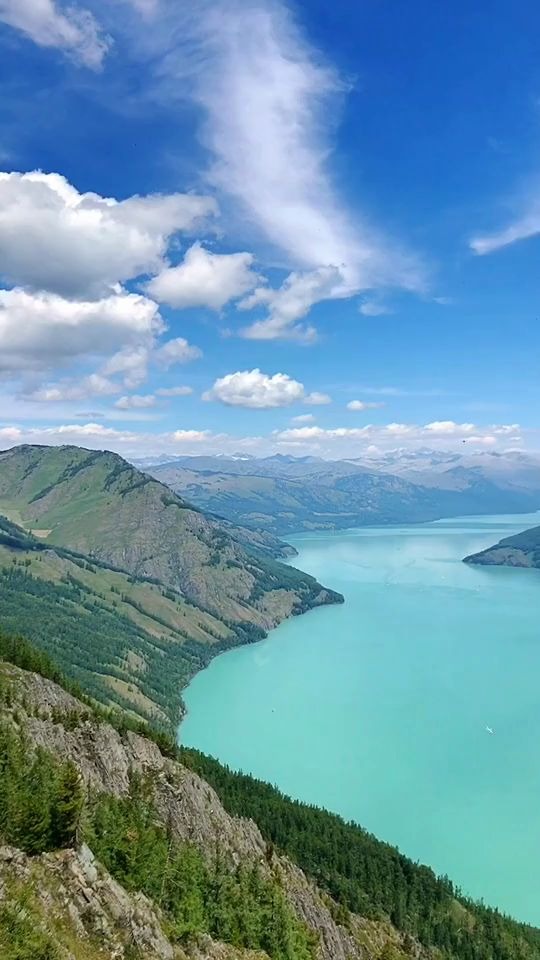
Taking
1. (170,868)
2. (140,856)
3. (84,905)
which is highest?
(84,905)

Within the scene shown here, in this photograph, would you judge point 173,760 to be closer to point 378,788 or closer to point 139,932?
point 139,932

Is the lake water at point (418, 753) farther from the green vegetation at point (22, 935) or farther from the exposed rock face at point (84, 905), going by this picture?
Answer: the green vegetation at point (22, 935)

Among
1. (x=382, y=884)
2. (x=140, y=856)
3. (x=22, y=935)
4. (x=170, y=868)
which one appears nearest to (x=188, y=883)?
(x=170, y=868)

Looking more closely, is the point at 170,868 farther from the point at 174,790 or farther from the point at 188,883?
the point at 174,790

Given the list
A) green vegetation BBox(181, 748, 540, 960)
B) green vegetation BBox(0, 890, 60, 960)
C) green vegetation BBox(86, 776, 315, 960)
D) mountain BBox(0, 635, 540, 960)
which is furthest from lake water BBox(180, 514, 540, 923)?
green vegetation BBox(0, 890, 60, 960)

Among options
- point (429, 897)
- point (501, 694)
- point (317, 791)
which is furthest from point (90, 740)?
point (501, 694)

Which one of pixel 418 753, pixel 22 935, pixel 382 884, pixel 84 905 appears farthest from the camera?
pixel 418 753
